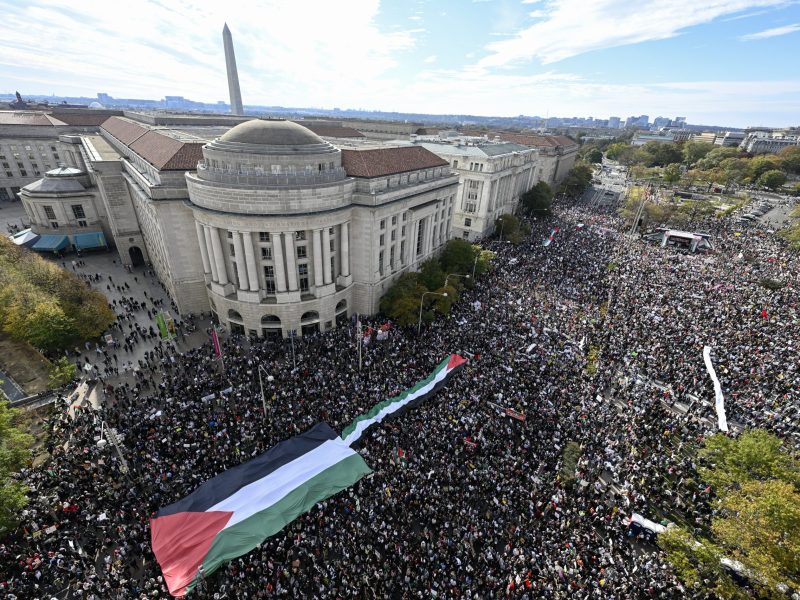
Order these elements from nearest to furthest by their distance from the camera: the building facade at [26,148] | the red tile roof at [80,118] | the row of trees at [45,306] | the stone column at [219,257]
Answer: the row of trees at [45,306]
the stone column at [219,257]
the building facade at [26,148]
the red tile roof at [80,118]

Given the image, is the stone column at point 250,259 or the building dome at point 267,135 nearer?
the stone column at point 250,259

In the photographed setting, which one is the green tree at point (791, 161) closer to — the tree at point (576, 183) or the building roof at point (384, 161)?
the tree at point (576, 183)

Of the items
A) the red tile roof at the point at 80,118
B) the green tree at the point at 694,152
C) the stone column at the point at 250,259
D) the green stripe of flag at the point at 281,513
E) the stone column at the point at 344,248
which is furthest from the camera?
the green tree at the point at 694,152

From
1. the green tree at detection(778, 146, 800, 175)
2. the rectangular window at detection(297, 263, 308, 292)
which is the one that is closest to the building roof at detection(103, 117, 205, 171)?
the rectangular window at detection(297, 263, 308, 292)

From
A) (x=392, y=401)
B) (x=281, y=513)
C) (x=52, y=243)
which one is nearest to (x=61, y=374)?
(x=281, y=513)

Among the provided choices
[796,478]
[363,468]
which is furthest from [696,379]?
[363,468]

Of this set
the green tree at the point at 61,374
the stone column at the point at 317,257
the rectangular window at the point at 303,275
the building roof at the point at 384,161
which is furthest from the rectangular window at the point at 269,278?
the green tree at the point at 61,374

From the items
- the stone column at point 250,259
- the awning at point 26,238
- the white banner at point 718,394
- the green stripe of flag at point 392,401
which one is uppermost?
the stone column at point 250,259
